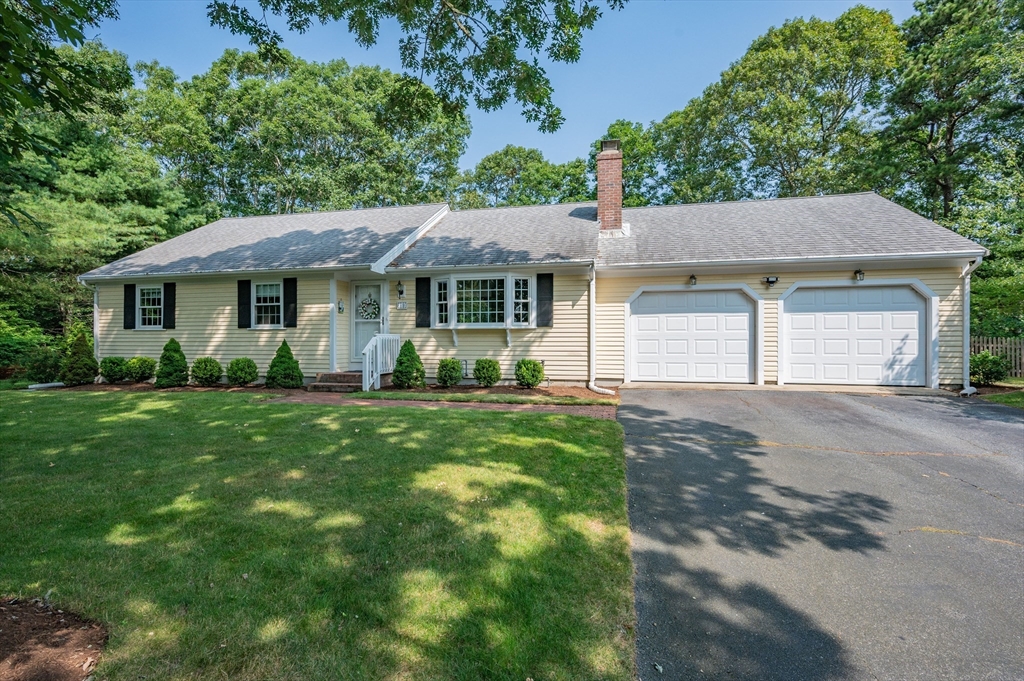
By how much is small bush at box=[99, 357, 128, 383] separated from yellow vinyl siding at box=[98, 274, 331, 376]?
0.55 m

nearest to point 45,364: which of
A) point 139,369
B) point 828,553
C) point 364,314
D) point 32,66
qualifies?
point 139,369

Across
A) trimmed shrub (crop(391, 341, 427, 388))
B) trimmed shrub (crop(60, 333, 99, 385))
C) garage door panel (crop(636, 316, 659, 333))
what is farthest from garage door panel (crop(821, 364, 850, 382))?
trimmed shrub (crop(60, 333, 99, 385))

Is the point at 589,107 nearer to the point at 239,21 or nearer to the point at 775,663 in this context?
the point at 239,21

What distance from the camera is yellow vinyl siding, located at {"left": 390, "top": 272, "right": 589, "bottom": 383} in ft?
34.3

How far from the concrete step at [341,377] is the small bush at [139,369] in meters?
4.83

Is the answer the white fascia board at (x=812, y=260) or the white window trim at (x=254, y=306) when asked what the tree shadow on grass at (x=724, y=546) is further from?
the white window trim at (x=254, y=306)

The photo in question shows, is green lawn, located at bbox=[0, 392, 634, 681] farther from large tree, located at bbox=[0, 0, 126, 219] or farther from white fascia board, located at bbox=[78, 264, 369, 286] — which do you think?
white fascia board, located at bbox=[78, 264, 369, 286]

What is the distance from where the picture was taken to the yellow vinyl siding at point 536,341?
34.3 ft

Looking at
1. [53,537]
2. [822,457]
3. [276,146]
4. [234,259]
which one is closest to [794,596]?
[822,457]

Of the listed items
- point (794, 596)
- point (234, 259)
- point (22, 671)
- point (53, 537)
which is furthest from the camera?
point (234, 259)

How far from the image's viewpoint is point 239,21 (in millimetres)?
5988

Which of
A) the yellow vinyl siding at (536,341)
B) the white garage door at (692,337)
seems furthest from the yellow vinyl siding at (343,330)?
the white garage door at (692,337)

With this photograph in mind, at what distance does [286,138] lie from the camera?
22.5 m

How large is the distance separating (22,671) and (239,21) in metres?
7.23
